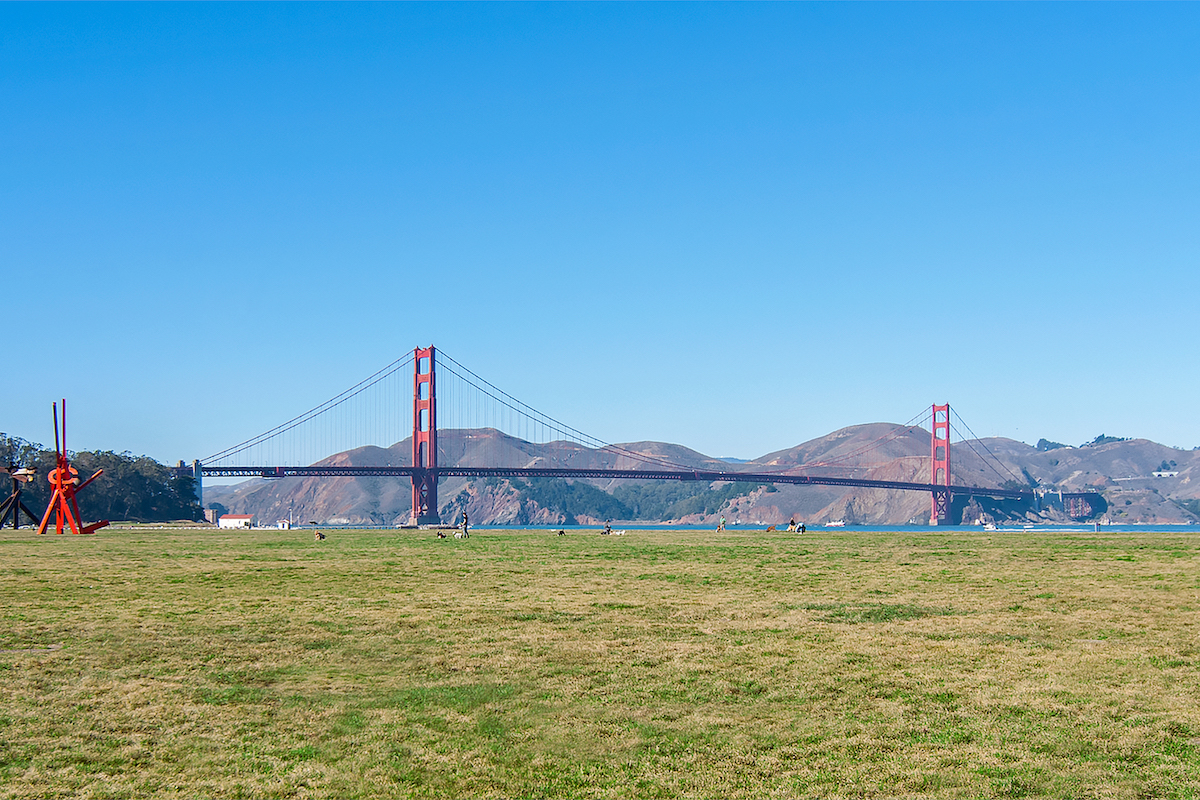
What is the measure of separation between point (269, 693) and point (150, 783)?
3.38 meters

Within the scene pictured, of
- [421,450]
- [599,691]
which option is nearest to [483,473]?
[421,450]

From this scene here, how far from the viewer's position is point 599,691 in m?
13.1

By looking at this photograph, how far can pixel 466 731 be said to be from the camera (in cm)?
1134

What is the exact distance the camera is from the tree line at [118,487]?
11319 cm

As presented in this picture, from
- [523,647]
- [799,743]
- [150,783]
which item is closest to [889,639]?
[523,647]

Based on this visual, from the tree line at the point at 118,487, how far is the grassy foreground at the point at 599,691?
98.7 m

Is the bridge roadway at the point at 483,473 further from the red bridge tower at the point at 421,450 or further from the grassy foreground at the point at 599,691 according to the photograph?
the grassy foreground at the point at 599,691

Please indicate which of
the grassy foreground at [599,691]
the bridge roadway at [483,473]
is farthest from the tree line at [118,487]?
the grassy foreground at [599,691]

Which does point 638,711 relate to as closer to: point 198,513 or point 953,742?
point 953,742

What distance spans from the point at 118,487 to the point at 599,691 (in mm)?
125761

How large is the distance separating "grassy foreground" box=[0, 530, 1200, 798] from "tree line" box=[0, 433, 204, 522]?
98.7 metres

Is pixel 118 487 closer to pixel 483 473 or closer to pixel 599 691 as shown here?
pixel 483 473

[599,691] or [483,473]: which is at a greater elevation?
[483,473]

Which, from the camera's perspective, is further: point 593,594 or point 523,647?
point 593,594
